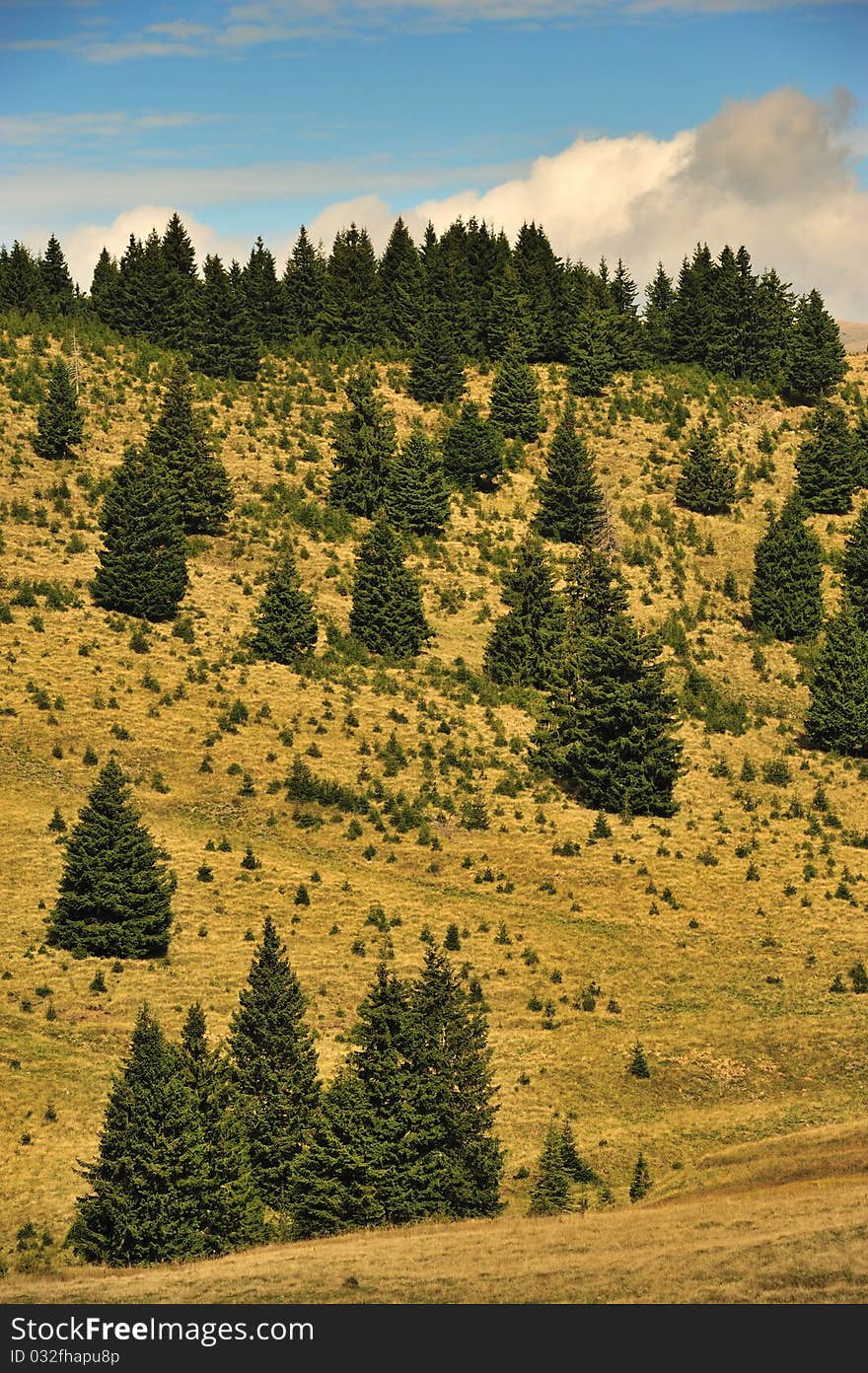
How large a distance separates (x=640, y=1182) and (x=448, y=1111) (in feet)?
Answer: 16.7

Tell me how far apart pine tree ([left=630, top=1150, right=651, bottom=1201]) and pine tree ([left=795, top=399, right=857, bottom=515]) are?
6307cm

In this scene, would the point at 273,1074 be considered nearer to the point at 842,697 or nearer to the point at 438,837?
the point at 438,837

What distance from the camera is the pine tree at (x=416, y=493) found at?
80.5 meters

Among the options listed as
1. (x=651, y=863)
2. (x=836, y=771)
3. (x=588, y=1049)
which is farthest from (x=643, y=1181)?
(x=836, y=771)

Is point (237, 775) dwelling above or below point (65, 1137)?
above

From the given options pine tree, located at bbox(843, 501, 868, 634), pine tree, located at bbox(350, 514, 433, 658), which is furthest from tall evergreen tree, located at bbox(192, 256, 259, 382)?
pine tree, located at bbox(843, 501, 868, 634)

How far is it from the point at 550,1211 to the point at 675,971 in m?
17.1

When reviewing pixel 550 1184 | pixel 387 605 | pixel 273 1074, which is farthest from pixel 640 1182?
pixel 387 605

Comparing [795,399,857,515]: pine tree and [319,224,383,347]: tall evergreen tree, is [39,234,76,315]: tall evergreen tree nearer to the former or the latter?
[319,224,383,347]: tall evergreen tree

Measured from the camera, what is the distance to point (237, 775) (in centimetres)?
5550

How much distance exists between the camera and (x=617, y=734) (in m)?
59.5

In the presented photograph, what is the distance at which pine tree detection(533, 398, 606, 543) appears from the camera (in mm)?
82625

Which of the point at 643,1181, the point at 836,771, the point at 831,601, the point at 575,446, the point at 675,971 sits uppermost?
the point at 575,446
